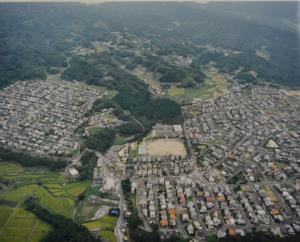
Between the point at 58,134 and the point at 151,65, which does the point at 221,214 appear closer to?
the point at 58,134

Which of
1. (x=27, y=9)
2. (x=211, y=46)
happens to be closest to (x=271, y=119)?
(x=211, y=46)

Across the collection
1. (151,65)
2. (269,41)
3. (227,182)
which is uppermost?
(227,182)

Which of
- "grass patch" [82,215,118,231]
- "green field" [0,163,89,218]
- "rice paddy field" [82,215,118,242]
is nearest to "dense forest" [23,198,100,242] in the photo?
"rice paddy field" [82,215,118,242]

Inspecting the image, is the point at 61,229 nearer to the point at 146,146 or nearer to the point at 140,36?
the point at 146,146

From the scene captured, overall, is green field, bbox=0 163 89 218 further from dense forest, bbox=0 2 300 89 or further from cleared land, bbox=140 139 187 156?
dense forest, bbox=0 2 300 89

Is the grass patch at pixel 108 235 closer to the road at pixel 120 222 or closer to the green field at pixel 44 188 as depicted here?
the road at pixel 120 222

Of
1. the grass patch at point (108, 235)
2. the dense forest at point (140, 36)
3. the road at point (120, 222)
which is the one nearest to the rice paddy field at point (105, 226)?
the grass patch at point (108, 235)
